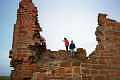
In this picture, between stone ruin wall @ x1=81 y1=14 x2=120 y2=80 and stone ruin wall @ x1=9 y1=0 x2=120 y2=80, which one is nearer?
stone ruin wall @ x1=9 y1=0 x2=120 y2=80

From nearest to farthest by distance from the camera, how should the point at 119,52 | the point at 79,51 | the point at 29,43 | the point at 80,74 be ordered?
the point at 80,74, the point at 119,52, the point at 79,51, the point at 29,43

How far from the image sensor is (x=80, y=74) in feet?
Result: 40.8

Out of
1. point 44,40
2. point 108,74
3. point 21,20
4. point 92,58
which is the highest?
point 21,20

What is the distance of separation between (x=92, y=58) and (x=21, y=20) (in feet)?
17.8

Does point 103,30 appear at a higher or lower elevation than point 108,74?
higher

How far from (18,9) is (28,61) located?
11.6 feet

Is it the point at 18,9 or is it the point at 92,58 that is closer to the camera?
the point at 92,58

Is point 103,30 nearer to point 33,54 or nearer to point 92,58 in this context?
point 92,58

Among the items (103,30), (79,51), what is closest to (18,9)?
(79,51)

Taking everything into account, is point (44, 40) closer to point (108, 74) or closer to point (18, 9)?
point (18, 9)

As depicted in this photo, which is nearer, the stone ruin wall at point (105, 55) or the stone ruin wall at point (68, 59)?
the stone ruin wall at point (68, 59)

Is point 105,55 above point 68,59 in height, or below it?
above

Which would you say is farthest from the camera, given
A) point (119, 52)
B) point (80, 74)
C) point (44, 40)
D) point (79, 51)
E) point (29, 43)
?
point (44, 40)

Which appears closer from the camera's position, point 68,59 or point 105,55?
point 105,55
